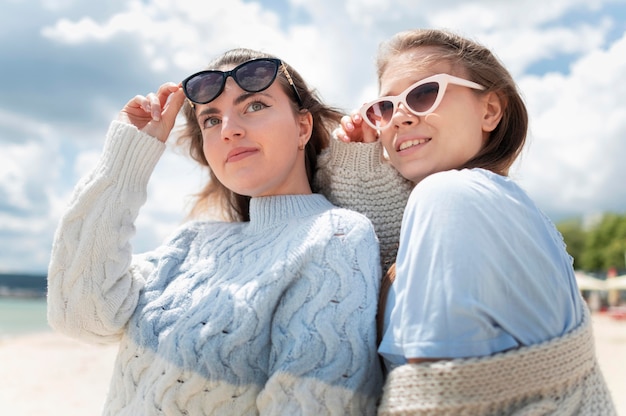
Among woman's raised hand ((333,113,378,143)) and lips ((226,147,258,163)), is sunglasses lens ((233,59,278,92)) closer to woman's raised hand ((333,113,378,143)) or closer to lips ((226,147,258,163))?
lips ((226,147,258,163))

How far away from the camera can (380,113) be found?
2564 mm

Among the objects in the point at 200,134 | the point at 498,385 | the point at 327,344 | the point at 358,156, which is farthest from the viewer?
the point at 200,134

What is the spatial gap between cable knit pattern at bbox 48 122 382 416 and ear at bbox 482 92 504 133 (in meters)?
0.68

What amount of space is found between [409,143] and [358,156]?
46 cm

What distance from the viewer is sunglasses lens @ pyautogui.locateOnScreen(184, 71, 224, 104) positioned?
266 cm

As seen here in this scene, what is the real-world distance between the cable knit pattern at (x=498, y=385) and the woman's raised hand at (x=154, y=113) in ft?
5.78

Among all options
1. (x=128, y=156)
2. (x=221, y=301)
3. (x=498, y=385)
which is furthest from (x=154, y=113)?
(x=498, y=385)

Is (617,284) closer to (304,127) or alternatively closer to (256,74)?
(304,127)

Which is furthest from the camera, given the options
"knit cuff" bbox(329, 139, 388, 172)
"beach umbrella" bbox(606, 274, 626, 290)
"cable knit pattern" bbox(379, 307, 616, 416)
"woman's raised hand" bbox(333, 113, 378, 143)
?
"beach umbrella" bbox(606, 274, 626, 290)

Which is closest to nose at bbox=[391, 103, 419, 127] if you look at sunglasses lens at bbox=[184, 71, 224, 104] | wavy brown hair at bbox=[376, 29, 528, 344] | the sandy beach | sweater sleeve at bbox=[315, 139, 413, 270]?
wavy brown hair at bbox=[376, 29, 528, 344]

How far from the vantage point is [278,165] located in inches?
105

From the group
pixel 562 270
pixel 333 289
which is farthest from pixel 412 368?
pixel 562 270

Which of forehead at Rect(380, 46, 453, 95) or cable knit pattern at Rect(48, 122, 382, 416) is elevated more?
forehead at Rect(380, 46, 453, 95)

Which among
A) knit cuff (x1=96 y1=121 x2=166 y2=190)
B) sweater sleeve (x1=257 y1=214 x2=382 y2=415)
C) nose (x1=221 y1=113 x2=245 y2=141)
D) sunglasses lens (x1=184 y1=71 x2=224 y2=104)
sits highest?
sunglasses lens (x1=184 y1=71 x2=224 y2=104)
